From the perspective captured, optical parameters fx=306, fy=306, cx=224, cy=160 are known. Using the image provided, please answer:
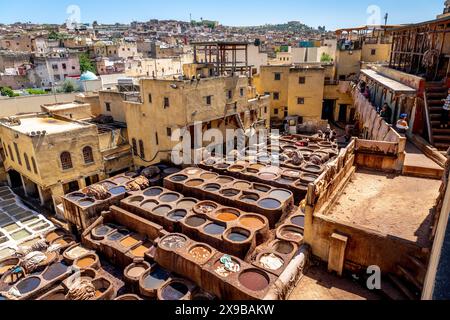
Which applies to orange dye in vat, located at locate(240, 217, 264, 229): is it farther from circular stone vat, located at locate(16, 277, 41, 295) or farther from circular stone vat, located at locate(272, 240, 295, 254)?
circular stone vat, located at locate(16, 277, 41, 295)

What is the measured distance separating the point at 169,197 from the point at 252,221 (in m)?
6.54

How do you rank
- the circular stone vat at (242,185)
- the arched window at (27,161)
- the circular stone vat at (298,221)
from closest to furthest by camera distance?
the circular stone vat at (298,221) → the circular stone vat at (242,185) → the arched window at (27,161)

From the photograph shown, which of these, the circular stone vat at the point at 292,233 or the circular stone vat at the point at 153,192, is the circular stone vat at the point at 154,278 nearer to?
the circular stone vat at the point at 292,233

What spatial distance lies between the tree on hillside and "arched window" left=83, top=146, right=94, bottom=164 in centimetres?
4274

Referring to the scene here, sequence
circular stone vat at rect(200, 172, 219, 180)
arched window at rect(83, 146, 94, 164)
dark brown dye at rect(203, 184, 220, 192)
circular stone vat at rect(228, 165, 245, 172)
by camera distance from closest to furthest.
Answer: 1. dark brown dye at rect(203, 184, 220, 192)
2. circular stone vat at rect(200, 172, 219, 180)
3. circular stone vat at rect(228, 165, 245, 172)
4. arched window at rect(83, 146, 94, 164)

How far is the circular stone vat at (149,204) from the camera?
19.3 m

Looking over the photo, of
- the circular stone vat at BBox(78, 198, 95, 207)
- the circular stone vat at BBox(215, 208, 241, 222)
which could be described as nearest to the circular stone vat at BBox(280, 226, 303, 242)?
the circular stone vat at BBox(215, 208, 241, 222)

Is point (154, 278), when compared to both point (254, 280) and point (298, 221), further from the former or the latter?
point (298, 221)

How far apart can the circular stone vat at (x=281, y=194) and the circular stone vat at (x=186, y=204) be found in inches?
198

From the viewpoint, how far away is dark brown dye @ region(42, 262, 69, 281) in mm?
16297

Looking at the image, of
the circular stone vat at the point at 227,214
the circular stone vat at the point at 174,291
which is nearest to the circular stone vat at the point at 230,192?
the circular stone vat at the point at 227,214

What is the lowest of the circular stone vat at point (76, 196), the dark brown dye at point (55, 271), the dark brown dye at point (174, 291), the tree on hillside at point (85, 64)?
the dark brown dye at point (55, 271)

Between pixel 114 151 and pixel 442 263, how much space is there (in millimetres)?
28283

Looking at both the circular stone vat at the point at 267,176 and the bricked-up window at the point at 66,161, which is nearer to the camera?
the circular stone vat at the point at 267,176
